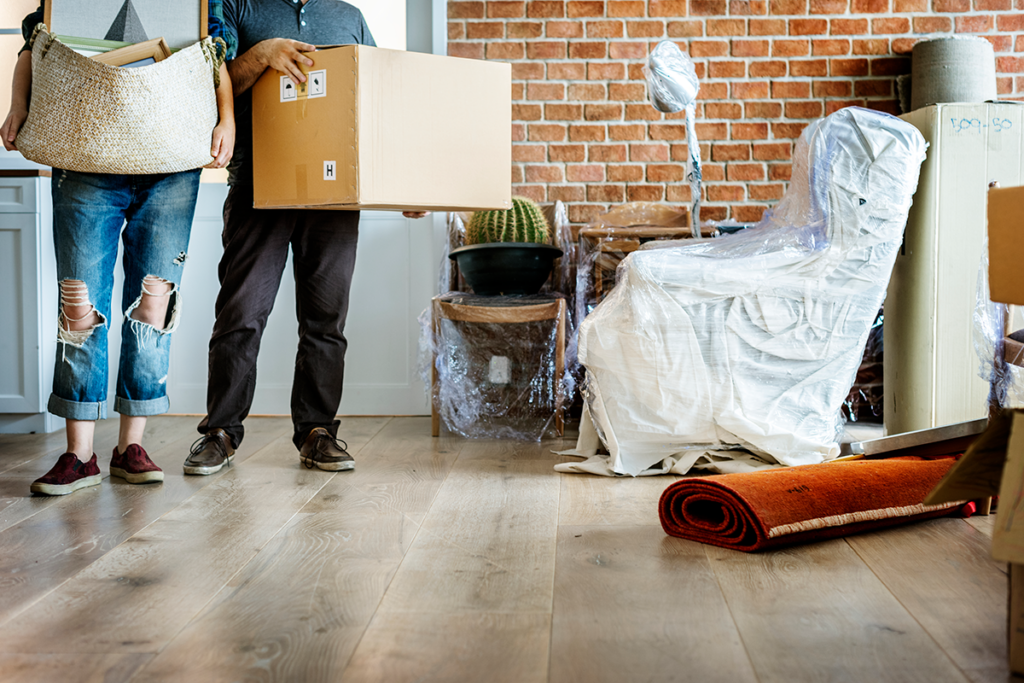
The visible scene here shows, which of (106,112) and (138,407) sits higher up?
(106,112)

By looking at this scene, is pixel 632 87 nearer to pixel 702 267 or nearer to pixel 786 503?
pixel 702 267

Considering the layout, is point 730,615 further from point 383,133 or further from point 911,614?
point 383,133

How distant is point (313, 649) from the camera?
3.00 ft

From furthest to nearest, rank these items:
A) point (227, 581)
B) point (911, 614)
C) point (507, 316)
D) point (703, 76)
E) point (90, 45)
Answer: point (703, 76) < point (507, 316) < point (90, 45) < point (227, 581) < point (911, 614)

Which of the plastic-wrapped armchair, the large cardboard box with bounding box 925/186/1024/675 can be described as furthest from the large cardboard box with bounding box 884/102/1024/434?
the large cardboard box with bounding box 925/186/1024/675

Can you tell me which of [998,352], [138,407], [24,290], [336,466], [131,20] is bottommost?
[336,466]

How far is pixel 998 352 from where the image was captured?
57.3 inches

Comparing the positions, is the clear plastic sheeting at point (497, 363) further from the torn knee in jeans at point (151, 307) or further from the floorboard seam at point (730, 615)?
the floorboard seam at point (730, 615)

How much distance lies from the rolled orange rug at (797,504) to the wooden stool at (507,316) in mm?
938

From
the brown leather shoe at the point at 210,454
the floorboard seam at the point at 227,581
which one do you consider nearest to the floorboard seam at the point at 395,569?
the floorboard seam at the point at 227,581

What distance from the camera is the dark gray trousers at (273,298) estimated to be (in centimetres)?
189

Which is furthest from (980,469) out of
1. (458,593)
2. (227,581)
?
(227,581)

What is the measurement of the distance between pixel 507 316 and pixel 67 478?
3.67ft

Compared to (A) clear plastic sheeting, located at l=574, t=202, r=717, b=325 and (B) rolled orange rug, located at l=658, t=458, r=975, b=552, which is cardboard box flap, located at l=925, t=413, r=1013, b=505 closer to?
(B) rolled orange rug, located at l=658, t=458, r=975, b=552
